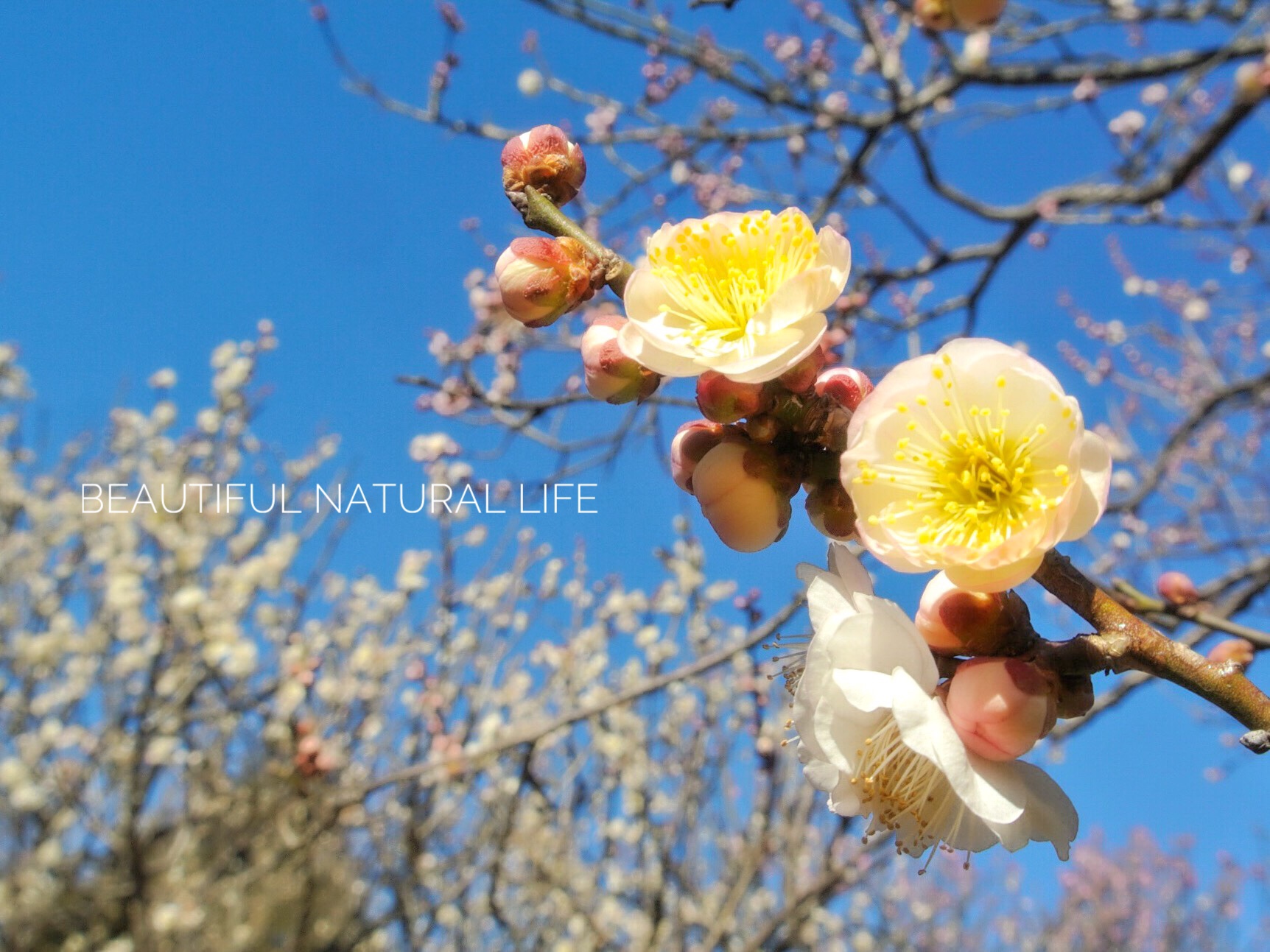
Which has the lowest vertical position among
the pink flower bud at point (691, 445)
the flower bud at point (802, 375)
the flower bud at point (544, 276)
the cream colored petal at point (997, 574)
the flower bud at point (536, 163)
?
the cream colored petal at point (997, 574)

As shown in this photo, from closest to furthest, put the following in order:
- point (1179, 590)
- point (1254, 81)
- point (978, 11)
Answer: point (1179, 590), point (978, 11), point (1254, 81)

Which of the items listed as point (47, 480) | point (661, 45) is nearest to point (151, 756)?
Result: point (47, 480)

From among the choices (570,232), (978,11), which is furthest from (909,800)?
(978,11)

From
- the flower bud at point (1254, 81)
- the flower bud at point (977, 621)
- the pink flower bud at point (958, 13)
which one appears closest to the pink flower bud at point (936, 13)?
the pink flower bud at point (958, 13)

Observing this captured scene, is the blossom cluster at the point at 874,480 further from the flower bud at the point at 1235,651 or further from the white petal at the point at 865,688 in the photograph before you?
the flower bud at the point at 1235,651

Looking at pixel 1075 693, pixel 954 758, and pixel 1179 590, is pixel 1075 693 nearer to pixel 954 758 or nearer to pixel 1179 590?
pixel 954 758

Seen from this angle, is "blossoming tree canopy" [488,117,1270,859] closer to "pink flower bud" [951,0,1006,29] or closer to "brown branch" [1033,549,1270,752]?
"brown branch" [1033,549,1270,752]
